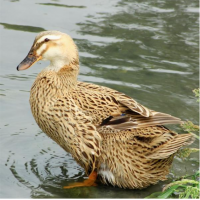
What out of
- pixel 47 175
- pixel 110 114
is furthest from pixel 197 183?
pixel 47 175

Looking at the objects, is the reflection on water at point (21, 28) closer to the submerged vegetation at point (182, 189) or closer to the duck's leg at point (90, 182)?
the duck's leg at point (90, 182)

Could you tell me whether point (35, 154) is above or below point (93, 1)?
below

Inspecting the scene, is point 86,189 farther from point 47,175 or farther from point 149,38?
point 149,38

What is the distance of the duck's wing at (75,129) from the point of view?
5.79m

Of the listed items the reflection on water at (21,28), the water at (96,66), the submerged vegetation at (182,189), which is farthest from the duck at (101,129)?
the reflection on water at (21,28)

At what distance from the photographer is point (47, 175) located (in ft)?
19.6

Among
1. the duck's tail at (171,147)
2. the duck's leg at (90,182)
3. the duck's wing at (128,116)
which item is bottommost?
the duck's leg at (90,182)

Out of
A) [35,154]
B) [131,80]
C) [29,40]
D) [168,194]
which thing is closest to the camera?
[168,194]

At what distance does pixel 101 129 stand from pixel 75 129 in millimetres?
262

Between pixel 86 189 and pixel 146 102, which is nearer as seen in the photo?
pixel 86 189

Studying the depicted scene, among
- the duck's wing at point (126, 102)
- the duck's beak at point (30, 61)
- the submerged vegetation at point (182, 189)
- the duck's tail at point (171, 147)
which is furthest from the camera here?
the duck's beak at point (30, 61)

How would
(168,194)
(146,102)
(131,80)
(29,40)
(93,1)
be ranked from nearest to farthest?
1. (168,194)
2. (146,102)
3. (131,80)
4. (29,40)
5. (93,1)

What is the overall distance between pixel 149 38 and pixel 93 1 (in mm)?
1581

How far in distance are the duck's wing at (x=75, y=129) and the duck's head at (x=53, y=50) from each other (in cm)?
50
